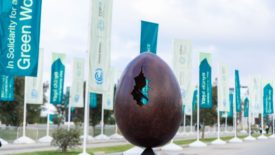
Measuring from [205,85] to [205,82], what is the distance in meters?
0.22

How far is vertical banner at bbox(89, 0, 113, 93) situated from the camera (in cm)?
1878

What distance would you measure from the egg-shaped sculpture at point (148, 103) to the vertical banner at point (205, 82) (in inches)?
752

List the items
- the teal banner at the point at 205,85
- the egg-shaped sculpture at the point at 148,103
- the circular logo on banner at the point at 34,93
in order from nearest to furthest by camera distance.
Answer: the egg-shaped sculpture at the point at 148,103, the teal banner at the point at 205,85, the circular logo on banner at the point at 34,93

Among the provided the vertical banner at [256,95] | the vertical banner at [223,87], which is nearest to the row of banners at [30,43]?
the vertical banner at [223,87]

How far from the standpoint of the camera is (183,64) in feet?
83.6

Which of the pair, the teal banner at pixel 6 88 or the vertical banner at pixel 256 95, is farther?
the vertical banner at pixel 256 95

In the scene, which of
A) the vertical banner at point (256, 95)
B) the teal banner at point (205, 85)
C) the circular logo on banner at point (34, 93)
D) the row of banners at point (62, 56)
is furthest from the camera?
the vertical banner at point (256, 95)

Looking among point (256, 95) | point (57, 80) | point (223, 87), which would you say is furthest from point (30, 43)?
point (256, 95)

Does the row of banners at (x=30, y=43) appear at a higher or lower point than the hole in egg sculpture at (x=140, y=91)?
higher

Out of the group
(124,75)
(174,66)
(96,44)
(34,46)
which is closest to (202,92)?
(174,66)

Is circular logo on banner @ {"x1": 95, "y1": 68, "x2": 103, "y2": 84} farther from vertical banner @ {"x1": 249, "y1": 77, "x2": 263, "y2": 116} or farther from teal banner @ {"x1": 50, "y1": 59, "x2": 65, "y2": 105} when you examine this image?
vertical banner @ {"x1": 249, "y1": 77, "x2": 263, "y2": 116}

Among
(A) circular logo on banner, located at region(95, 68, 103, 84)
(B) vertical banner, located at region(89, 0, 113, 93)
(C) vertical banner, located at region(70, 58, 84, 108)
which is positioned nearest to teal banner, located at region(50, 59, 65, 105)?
(C) vertical banner, located at region(70, 58, 84, 108)

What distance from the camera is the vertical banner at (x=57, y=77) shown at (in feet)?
100

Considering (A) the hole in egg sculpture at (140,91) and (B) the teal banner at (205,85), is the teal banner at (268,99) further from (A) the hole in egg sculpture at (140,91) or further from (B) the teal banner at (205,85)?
(A) the hole in egg sculpture at (140,91)
